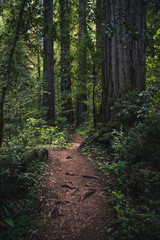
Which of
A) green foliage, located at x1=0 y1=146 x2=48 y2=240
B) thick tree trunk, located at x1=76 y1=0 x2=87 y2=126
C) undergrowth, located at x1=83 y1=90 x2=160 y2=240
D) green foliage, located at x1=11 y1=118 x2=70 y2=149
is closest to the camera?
undergrowth, located at x1=83 y1=90 x2=160 y2=240

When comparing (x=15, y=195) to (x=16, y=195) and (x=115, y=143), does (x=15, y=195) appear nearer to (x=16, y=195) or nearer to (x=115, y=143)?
(x=16, y=195)

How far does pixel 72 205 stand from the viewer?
8.07 feet

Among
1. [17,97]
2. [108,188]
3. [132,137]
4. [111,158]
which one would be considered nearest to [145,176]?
[108,188]

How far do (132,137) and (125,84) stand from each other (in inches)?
87.2

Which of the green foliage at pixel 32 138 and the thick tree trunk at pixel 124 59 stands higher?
the thick tree trunk at pixel 124 59

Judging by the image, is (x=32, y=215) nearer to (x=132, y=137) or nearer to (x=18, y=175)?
(x=18, y=175)

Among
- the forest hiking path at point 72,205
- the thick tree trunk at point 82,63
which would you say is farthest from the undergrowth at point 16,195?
the thick tree trunk at point 82,63

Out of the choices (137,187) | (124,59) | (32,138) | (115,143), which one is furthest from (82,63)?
(137,187)

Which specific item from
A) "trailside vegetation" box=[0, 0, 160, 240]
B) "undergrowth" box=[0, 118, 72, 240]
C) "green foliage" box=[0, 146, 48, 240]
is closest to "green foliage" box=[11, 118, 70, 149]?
"trailside vegetation" box=[0, 0, 160, 240]

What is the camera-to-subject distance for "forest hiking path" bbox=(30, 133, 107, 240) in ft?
6.33

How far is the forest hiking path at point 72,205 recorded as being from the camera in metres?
1.93

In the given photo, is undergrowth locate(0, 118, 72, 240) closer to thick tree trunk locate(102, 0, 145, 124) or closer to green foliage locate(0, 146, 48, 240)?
green foliage locate(0, 146, 48, 240)

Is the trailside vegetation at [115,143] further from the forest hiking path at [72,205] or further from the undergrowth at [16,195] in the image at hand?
the forest hiking path at [72,205]

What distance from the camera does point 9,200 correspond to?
2354 millimetres
